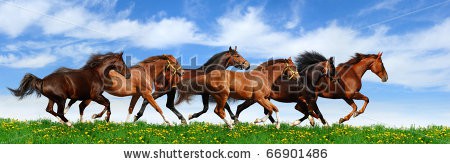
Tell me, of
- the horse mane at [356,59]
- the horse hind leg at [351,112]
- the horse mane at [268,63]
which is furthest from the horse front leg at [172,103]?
the horse mane at [356,59]

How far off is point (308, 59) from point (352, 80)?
70.1 inches

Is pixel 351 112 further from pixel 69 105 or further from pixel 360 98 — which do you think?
pixel 69 105

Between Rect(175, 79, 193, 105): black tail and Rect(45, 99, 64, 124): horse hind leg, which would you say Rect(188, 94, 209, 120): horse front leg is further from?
Rect(45, 99, 64, 124): horse hind leg

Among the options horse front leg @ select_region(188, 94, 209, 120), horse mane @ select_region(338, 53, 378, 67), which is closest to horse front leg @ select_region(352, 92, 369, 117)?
horse mane @ select_region(338, 53, 378, 67)

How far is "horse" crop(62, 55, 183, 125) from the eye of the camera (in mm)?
16234

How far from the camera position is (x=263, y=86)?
50.8 feet

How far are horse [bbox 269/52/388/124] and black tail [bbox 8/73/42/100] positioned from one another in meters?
6.93

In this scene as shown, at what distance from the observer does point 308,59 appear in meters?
17.0

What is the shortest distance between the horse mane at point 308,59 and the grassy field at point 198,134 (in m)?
2.14

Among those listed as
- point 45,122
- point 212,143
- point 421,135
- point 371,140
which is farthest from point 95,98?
point 421,135

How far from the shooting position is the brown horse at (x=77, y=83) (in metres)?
14.5

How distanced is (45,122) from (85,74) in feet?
6.53

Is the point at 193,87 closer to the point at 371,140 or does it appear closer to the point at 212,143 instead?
the point at 212,143

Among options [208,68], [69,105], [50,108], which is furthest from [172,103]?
[50,108]
